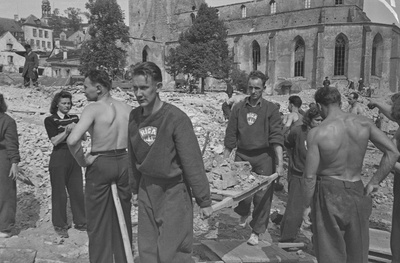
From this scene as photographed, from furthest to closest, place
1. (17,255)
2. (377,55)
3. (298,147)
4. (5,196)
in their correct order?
(377,55), (298,147), (5,196), (17,255)

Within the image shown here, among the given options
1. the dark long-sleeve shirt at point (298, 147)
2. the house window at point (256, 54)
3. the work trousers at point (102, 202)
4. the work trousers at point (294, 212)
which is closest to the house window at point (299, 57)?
the house window at point (256, 54)

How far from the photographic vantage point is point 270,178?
432 centimetres

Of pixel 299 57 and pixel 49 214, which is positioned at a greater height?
pixel 299 57

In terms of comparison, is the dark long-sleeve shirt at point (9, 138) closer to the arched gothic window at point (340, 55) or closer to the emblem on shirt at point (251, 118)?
the emblem on shirt at point (251, 118)

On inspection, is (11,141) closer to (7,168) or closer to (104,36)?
(7,168)

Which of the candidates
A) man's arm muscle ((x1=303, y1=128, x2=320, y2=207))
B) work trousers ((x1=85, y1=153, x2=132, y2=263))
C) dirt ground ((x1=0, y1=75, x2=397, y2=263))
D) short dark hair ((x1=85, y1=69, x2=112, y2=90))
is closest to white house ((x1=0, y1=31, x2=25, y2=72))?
dirt ground ((x1=0, y1=75, x2=397, y2=263))

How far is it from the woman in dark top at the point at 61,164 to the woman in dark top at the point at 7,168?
435 mm

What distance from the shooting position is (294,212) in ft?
15.8

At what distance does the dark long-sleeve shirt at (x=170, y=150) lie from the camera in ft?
9.87

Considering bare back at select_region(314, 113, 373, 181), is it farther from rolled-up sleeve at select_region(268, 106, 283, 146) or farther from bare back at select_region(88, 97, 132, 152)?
bare back at select_region(88, 97, 132, 152)

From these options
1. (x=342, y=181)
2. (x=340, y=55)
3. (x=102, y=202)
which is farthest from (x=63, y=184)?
(x=340, y=55)

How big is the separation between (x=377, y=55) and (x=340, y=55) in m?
4.21

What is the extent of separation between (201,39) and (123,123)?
32.5 metres

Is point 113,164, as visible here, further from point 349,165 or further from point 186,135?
point 349,165
